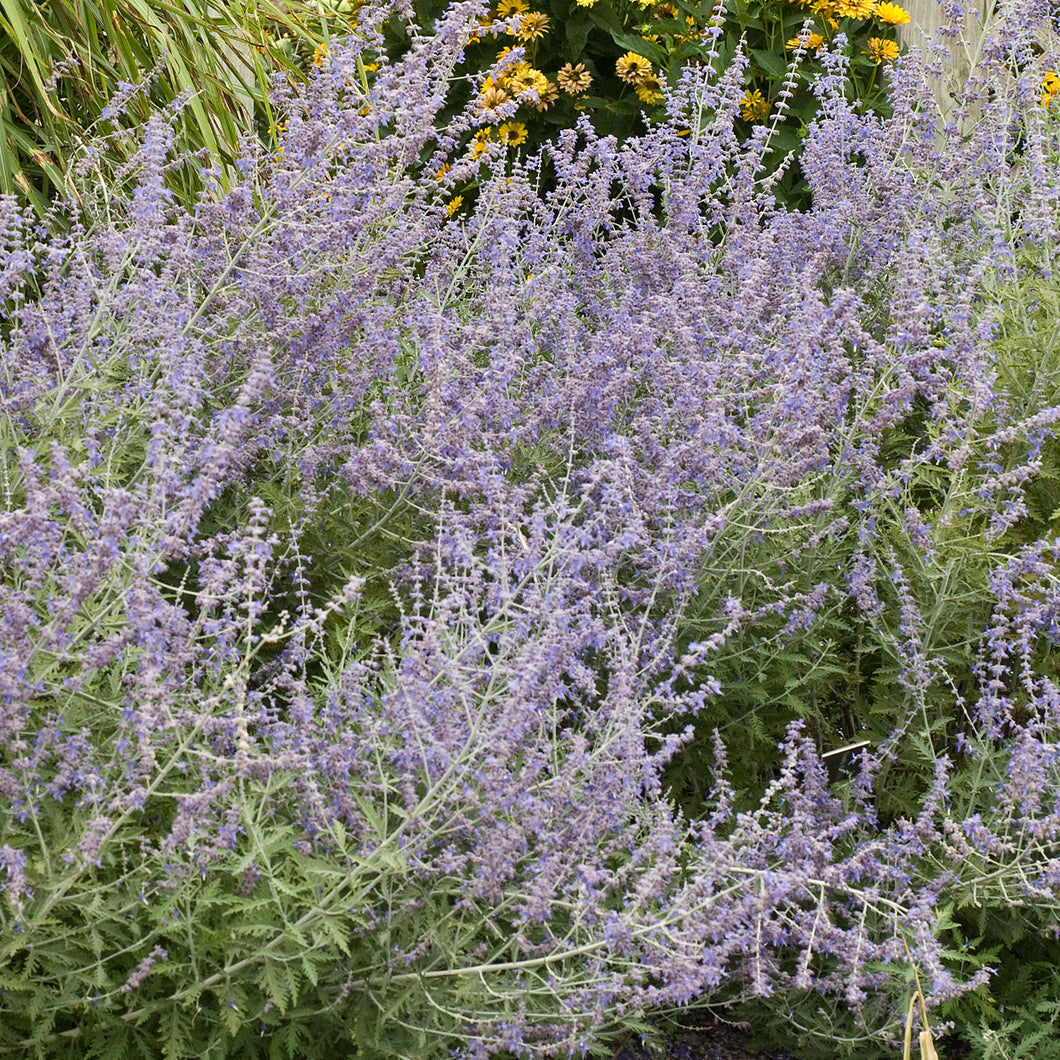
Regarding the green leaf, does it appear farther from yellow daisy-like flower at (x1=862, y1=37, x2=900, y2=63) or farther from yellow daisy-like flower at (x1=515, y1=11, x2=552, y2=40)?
yellow daisy-like flower at (x1=515, y1=11, x2=552, y2=40)

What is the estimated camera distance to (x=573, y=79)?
666 centimetres

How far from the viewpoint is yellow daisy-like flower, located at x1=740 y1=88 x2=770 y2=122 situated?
6.61 metres

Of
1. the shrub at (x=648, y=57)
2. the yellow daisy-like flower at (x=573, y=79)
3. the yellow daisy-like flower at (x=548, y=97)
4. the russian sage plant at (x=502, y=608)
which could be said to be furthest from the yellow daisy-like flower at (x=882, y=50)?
the russian sage plant at (x=502, y=608)

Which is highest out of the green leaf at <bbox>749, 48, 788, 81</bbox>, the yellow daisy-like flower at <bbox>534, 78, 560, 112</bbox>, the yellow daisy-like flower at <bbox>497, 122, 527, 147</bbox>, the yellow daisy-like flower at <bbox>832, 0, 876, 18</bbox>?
the yellow daisy-like flower at <bbox>832, 0, 876, 18</bbox>

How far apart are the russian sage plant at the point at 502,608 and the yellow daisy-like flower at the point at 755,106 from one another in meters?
2.12

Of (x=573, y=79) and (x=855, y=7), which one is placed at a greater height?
(x=855, y=7)

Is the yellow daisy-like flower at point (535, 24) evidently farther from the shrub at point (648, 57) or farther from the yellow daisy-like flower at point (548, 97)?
the yellow daisy-like flower at point (548, 97)

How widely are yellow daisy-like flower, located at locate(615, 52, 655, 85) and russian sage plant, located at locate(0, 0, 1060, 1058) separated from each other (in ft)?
7.02

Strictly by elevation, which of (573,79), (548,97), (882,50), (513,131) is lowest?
(513,131)

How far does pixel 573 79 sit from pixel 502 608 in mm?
5122

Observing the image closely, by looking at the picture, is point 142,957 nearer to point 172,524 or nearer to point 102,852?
point 102,852

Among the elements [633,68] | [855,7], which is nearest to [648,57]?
[633,68]

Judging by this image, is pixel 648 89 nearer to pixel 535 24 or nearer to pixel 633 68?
pixel 633 68

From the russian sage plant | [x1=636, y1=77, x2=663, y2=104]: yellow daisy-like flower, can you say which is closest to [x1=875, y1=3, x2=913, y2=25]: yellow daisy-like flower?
[x1=636, y1=77, x2=663, y2=104]: yellow daisy-like flower
